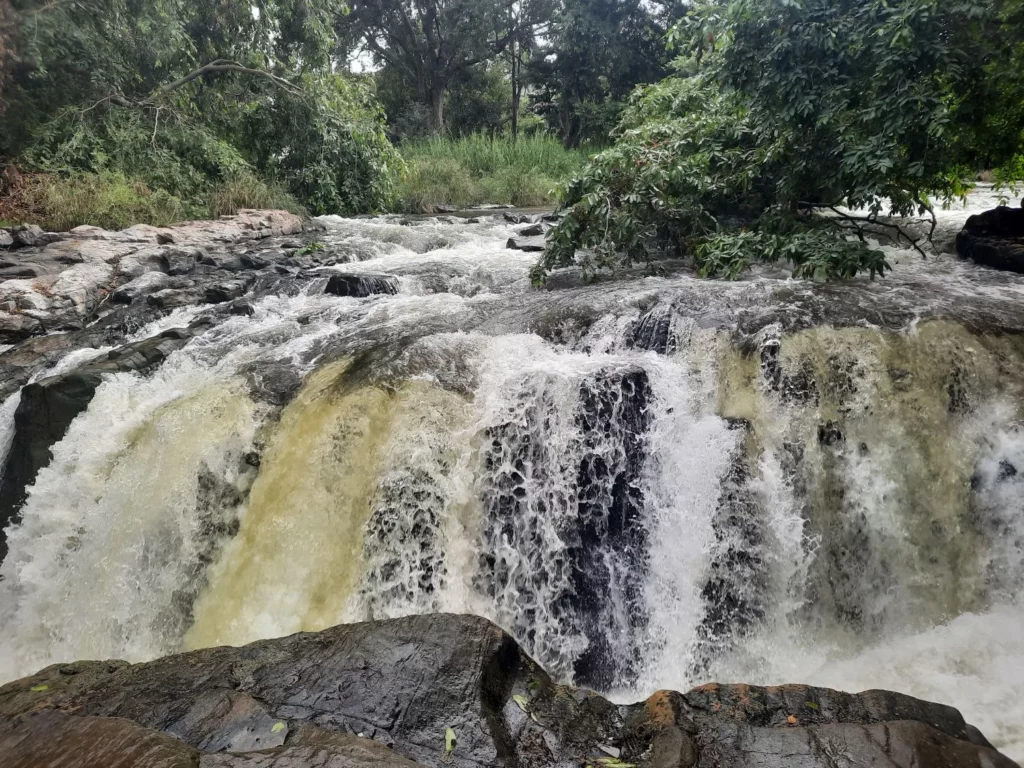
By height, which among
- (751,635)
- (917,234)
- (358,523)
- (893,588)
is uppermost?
(917,234)

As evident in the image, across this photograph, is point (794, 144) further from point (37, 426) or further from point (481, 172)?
point (481, 172)

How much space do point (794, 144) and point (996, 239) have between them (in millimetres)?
2333

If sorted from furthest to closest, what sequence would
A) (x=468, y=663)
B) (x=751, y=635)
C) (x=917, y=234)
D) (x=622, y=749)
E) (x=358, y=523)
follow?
(x=917, y=234), (x=358, y=523), (x=751, y=635), (x=468, y=663), (x=622, y=749)

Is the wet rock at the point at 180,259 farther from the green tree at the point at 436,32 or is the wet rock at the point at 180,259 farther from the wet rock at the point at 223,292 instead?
the green tree at the point at 436,32

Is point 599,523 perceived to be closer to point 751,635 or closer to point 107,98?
point 751,635

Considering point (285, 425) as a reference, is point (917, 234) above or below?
above

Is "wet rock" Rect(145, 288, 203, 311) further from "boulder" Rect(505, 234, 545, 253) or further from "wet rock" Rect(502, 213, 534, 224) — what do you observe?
"wet rock" Rect(502, 213, 534, 224)

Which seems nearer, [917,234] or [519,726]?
[519,726]

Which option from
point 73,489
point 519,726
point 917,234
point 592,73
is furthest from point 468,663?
point 592,73

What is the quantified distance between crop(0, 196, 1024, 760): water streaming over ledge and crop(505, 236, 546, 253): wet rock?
15.3 feet

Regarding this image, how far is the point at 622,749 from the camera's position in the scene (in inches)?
97.3

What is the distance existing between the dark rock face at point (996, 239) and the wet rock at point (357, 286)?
20.4ft

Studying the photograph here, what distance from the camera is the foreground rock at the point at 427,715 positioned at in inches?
84.4

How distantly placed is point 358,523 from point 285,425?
105cm
